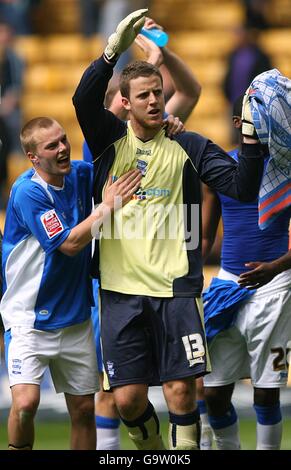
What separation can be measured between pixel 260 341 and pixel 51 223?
1361 millimetres

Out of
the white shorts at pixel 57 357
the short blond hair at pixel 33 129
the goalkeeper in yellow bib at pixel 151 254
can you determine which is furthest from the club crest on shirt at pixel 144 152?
the white shorts at pixel 57 357

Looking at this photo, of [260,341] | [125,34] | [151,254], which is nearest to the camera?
[125,34]

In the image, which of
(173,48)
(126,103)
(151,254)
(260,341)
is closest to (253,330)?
(260,341)

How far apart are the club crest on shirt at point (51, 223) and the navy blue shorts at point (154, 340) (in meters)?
0.45

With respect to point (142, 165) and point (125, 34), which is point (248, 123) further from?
point (125, 34)

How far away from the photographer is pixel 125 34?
6598mm

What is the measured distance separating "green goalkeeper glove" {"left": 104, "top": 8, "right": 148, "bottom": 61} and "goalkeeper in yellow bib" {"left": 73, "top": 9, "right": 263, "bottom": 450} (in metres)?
0.10

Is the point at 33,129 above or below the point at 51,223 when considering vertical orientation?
above

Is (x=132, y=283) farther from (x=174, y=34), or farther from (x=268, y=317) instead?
(x=174, y=34)

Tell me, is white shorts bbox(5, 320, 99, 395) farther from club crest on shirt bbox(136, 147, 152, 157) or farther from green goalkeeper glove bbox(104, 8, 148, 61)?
green goalkeeper glove bbox(104, 8, 148, 61)

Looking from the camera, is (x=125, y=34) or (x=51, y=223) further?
(x=51, y=223)

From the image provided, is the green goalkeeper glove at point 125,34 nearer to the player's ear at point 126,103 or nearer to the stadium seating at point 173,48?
the player's ear at point 126,103

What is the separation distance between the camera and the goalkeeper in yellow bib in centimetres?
676

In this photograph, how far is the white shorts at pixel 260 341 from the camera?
290 inches
